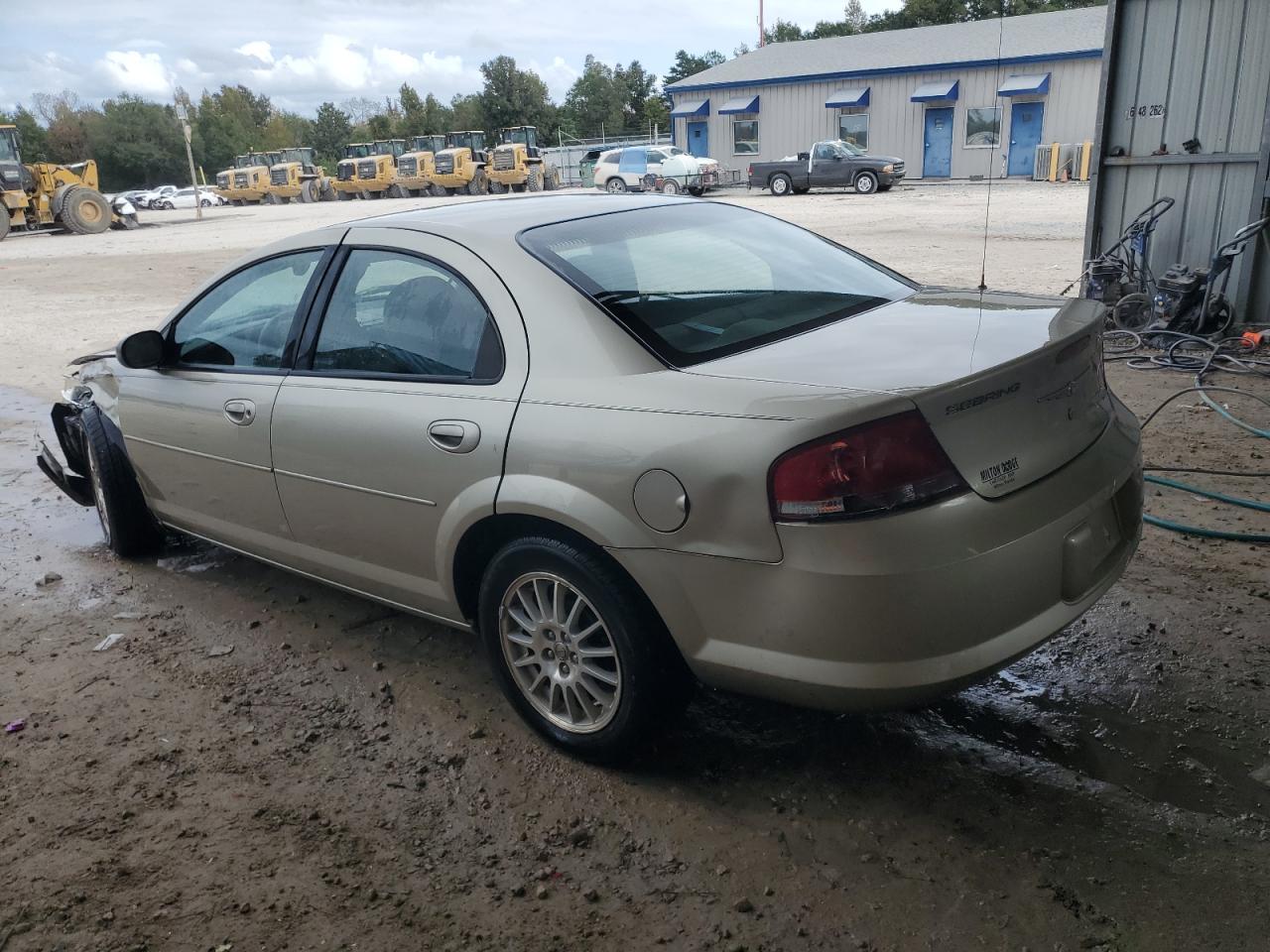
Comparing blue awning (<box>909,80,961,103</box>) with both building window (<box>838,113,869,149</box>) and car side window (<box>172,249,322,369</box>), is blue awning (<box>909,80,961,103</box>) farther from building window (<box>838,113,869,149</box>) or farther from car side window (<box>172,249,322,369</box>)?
car side window (<box>172,249,322,369</box>)

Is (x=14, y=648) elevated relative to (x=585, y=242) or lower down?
lower down

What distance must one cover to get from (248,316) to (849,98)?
40.3 metres

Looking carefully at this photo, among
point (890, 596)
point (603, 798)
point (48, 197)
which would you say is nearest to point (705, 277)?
point (890, 596)

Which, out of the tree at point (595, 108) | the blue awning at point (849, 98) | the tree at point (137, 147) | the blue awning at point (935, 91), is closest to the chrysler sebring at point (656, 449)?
the blue awning at point (935, 91)

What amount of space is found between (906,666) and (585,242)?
1.65m

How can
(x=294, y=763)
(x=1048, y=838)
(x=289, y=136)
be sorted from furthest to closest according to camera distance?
(x=289, y=136), (x=294, y=763), (x=1048, y=838)

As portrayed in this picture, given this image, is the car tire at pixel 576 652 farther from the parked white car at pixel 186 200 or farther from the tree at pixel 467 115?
the tree at pixel 467 115

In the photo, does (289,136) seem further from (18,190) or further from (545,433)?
(545,433)

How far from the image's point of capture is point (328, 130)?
94500 mm

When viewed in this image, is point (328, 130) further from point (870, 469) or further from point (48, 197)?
point (870, 469)

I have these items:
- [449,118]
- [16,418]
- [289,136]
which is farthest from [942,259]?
[289,136]

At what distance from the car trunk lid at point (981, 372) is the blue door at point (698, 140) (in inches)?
1718

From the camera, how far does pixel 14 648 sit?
13.2 ft

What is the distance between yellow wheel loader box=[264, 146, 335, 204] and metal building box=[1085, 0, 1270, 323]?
48.9 metres
